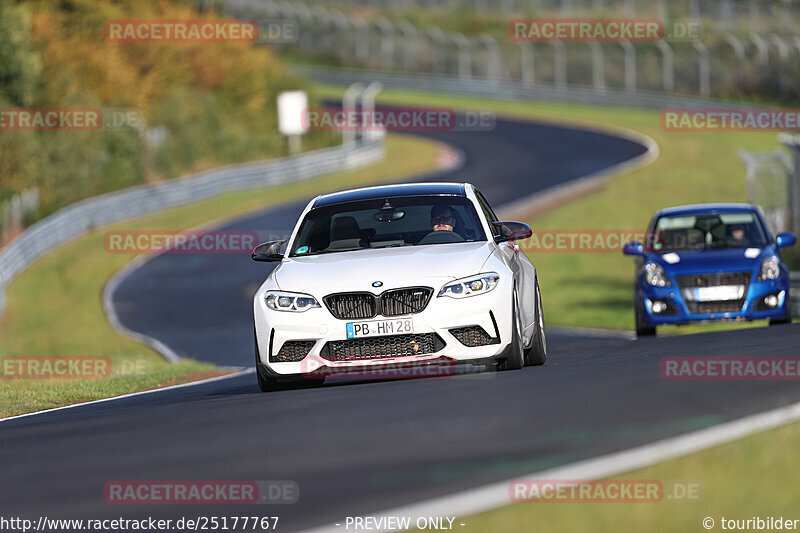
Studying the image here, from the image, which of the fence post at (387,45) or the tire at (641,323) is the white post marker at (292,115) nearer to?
the fence post at (387,45)

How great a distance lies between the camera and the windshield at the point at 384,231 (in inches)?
462

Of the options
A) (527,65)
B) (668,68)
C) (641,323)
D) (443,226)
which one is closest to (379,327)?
(443,226)

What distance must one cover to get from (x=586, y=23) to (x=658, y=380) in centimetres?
6696

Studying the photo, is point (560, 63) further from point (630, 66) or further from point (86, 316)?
point (86, 316)

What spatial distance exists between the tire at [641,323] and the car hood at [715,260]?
56 cm

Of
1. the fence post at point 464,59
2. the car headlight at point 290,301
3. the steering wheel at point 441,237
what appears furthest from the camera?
the fence post at point 464,59

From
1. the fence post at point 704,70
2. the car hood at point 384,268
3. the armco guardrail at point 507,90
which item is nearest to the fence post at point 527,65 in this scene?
the armco guardrail at point 507,90

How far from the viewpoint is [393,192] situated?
12.1 m

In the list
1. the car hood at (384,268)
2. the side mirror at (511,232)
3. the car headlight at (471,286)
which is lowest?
the car headlight at (471,286)

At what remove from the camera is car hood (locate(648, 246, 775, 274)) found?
642 inches

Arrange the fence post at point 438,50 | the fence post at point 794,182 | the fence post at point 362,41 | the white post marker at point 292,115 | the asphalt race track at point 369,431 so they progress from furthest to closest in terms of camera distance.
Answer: the fence post at point 362,41 → the fence post at point 438,50 → the white post marker at point 292,115 → the fence post at point 794,182 → the asphalt race track at point 369,431

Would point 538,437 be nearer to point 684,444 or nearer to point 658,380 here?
point 684,444

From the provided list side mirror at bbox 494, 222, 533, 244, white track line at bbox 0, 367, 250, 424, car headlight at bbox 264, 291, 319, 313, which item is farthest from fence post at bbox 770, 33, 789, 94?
car headlight at bbox 264, 291, 319, 313

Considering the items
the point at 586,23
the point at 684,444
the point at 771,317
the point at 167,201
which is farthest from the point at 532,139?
the point at 684,444
